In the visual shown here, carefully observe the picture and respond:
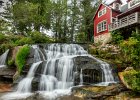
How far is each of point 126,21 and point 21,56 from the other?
1160cm

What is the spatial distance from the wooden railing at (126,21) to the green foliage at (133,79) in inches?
379

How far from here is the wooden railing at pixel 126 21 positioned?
2163 cm

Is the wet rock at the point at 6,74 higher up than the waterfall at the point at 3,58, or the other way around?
the waterfall at the point at 3,58

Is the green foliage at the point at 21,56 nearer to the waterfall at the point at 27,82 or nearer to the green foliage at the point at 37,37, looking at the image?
the waterfall at the point at 27,82

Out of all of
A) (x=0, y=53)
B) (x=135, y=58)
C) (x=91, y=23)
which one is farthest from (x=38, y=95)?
(x=91, y=23)

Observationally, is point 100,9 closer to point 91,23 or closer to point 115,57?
point 91,23

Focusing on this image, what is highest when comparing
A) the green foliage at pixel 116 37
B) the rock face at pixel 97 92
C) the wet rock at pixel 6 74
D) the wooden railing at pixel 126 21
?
the wooden railing at pixel 126 21

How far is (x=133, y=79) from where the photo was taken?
42.1 feet

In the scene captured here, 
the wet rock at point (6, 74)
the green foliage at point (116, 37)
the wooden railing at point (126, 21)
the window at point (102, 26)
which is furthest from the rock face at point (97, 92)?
the window at point (102, 26)

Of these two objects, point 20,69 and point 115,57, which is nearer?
point 20,69

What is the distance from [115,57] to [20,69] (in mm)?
8196

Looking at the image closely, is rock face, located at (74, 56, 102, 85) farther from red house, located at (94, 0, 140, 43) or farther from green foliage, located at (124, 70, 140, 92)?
red house, located at (94, 0, 140, 43)

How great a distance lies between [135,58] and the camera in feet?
49.1

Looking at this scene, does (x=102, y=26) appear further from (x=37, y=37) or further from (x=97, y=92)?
(x=97, y=92)
